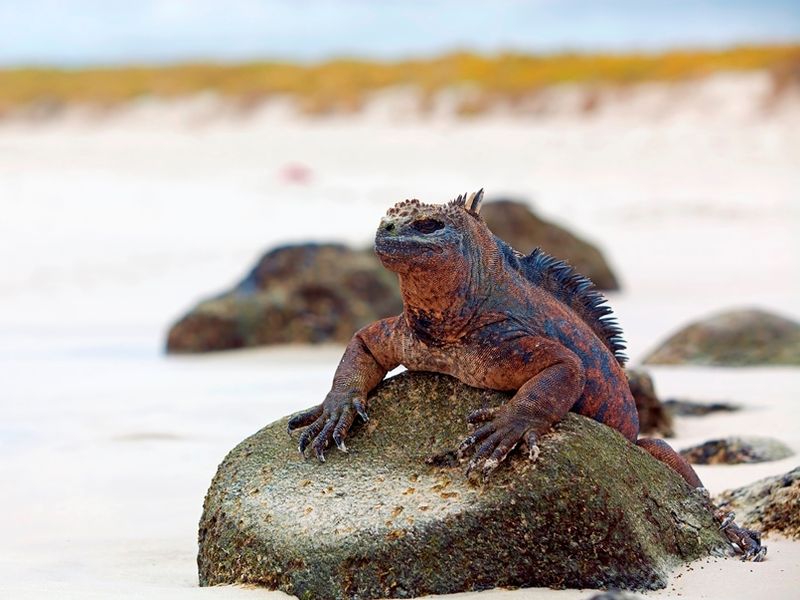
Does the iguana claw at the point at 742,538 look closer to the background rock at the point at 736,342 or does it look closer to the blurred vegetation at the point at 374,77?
the background rock at the point at 736,342

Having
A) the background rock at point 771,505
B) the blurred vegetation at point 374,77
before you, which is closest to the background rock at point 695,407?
the background rock at point 771,505

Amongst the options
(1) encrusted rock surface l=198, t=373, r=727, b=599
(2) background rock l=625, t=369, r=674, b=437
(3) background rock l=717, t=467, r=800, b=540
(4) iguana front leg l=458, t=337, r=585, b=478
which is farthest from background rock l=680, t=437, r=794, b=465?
(4) iguana front leg l=458, t=337, r=585, b=478

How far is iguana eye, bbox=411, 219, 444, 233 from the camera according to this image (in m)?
4.02

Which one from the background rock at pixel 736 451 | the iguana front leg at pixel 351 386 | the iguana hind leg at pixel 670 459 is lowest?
the background rock at pixel 736 451

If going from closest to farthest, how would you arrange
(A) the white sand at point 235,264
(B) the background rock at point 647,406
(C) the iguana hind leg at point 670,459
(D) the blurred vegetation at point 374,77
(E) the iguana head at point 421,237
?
(E) the iguana head at point 421,237, (C) the iguana hind leg at point 670,459, (A) the white sand at point 235,264, (B) the background rock at point 647,406, (D) the blurred vegetation at point 374,77

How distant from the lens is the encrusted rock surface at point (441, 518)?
3707mm

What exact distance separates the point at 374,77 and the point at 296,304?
3872 cm

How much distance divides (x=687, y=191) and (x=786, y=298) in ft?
34.1

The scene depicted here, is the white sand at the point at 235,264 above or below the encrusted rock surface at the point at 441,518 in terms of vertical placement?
below

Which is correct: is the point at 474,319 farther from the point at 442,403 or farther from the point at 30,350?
the point at 30,350

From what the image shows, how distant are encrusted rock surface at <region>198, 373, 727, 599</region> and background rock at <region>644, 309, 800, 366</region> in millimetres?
4569

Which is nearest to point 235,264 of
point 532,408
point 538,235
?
point 538,235

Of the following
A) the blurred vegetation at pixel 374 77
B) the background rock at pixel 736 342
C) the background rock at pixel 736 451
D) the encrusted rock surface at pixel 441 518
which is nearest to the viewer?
the encrusted rock surface at pixel 441 518

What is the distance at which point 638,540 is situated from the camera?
3.84 meters
